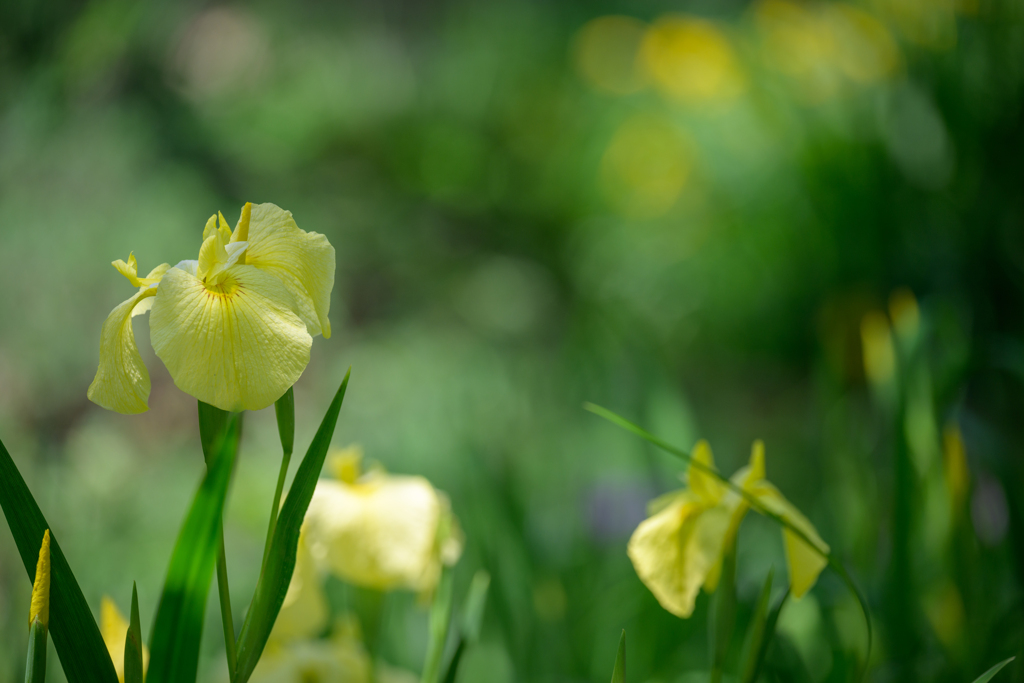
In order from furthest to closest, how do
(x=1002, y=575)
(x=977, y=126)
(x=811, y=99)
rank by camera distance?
(x=811, y=99) → (x=977, y=126) → (x=1002, y=575)

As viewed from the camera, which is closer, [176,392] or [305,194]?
[176,392]

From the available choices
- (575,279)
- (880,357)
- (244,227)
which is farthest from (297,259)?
(575,279)

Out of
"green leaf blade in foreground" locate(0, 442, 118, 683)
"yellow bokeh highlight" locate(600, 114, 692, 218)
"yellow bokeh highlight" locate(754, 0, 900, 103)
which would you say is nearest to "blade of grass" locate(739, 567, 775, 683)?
"green leaf blade in foreground" locate(0, 442, 118, 683)

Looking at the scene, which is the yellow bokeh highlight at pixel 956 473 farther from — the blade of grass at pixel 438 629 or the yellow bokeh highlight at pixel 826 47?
the yellow bokeh highlight at pixel 826 47

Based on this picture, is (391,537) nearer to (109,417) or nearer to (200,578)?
(200,578)

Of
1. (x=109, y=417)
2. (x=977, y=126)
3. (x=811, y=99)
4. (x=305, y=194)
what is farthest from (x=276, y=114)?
(x=977, y=126)

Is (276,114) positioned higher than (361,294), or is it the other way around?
(276,114)

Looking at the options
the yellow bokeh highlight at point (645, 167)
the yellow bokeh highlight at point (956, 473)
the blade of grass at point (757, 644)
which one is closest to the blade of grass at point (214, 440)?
the blade of grass at point (757, 644)
